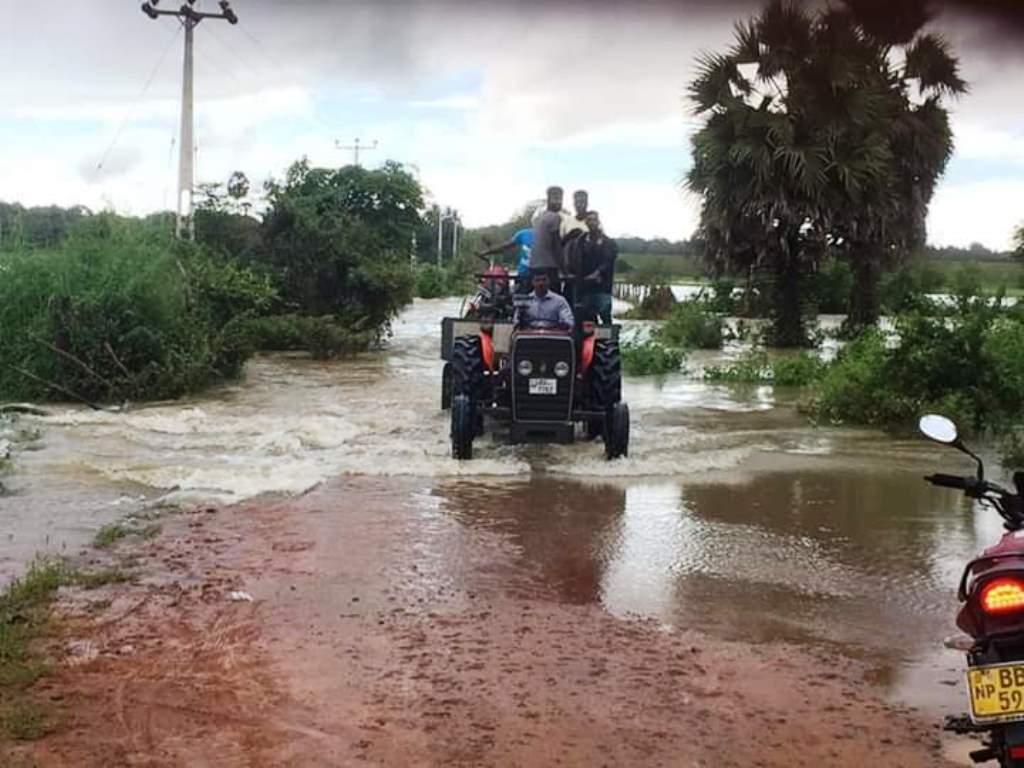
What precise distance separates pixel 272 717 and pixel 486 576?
2.62m

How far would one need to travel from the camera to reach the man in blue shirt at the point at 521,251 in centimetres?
1355

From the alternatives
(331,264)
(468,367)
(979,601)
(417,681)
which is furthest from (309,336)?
(979,601)

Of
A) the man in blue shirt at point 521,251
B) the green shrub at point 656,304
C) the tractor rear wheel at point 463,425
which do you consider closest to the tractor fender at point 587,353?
the tractor rear wheel at point 463,425

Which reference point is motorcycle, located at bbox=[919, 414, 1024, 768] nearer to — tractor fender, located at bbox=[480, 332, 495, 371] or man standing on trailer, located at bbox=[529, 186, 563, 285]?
tractor fender, located at bbox=[480, 332, 495, 371]

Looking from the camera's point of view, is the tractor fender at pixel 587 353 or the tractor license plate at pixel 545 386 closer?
the tractor license plate at pixel 545 386

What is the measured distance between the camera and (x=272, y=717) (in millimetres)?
4766

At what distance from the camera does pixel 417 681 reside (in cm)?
526

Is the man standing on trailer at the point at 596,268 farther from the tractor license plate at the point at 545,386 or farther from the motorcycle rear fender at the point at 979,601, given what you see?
the motorcycle rear fender at the point at 979,601

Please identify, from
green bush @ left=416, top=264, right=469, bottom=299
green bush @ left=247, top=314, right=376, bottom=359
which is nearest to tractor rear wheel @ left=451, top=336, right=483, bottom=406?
green bush @ left=247, top=314, right=376, bottom=359

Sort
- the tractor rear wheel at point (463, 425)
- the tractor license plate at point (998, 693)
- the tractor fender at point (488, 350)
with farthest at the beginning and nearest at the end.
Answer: the tractor fender at point (488, 350), the tractor rear wheel at point (463, 425), the tractor license plate at point (998, 693)

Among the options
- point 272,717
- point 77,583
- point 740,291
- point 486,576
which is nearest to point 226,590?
point 77,583

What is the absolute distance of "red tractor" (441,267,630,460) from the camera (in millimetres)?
11047

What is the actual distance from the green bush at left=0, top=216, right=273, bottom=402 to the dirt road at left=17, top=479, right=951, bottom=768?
30.3ft

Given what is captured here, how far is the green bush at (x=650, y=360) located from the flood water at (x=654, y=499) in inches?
175
